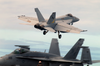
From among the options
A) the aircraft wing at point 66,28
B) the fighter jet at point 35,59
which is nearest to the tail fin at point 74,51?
the fighter jet at point 35,59

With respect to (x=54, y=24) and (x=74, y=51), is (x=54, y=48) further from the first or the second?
(x=54, y=24)

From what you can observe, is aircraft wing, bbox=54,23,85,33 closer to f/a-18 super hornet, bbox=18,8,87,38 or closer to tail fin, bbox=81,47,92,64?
f/a-18 super hornet, bbox=18,8,87,38

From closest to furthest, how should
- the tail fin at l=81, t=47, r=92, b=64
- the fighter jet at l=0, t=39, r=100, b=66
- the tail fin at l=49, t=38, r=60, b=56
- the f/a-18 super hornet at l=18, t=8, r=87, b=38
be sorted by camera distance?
1. the tail fin at l=81, t=47, r=92, b=64
2. the fighter jet at l=0, t=39, r=100, b=66
3. the tail fin at l=49, t=38, r=60, b=56
4. the f/a-18 super hornet at l=18, t=8, r=87, b=38

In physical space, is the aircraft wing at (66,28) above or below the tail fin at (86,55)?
above

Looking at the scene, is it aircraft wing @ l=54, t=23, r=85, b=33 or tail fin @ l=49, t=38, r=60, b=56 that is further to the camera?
aircraft wing @ l=54, t=23, r=85, b=33

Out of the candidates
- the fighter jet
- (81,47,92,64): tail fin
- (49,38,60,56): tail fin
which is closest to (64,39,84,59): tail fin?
the fighter jet

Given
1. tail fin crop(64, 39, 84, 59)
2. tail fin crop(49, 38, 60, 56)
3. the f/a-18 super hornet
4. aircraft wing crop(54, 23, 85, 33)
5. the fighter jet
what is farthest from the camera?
aircraft wing crop(54, 23, 85, 33)

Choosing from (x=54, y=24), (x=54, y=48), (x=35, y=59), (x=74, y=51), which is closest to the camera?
Answer: (x=35, y=59)

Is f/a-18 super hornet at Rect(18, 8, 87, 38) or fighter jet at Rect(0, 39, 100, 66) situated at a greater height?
f/a-18 super hornet at Rect(18, 8, 87, 38)

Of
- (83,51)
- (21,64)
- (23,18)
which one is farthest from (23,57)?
(23,18)

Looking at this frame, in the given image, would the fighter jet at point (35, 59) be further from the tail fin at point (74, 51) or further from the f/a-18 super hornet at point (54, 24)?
the f/a-18 super hornet at point (54, 24)

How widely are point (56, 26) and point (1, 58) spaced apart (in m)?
18.0

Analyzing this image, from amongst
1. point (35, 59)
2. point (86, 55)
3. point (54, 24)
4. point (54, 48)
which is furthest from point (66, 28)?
point (86, 55)

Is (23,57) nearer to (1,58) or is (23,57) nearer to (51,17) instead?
(1,58)
